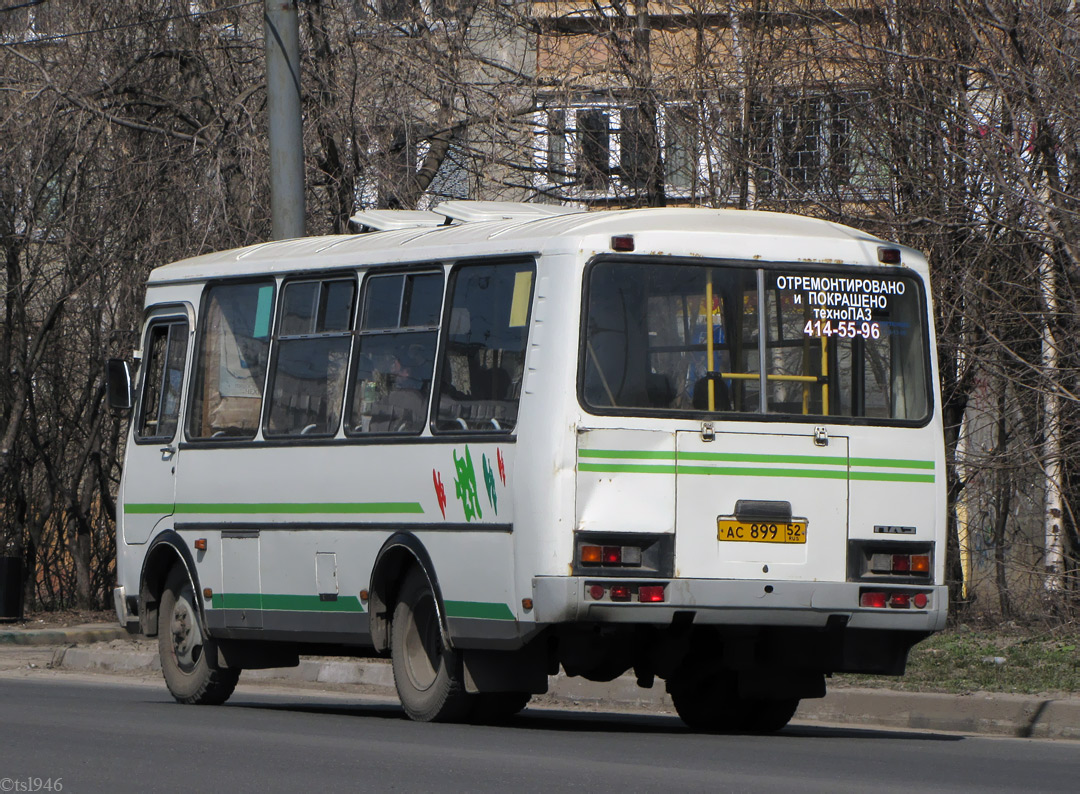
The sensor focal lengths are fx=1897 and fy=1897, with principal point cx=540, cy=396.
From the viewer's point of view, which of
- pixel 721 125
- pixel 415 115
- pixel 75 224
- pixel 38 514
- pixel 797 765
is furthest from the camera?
pixel 38 514

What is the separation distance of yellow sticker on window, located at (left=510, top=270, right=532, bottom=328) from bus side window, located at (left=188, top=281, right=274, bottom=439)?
7.82 ft

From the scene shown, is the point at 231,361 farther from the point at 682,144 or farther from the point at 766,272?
the point at 682,144

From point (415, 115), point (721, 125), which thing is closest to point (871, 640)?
point (721, 125)

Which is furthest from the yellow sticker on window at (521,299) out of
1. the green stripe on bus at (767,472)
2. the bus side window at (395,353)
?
the green stripe on bus at (767,472)

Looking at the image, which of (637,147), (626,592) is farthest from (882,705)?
(637,147)

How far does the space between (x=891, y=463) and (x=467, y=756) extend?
120 inches

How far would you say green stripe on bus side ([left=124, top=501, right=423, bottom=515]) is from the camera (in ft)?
35.8

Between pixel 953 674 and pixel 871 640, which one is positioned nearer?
pixel 871 640

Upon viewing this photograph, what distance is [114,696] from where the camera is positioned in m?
13.5

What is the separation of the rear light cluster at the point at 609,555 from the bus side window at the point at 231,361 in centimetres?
315

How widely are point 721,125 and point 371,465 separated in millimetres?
7148

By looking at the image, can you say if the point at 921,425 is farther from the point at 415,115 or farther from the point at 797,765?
the point at 415,115

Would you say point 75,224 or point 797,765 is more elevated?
point 75,224

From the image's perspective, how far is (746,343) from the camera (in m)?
10.2
